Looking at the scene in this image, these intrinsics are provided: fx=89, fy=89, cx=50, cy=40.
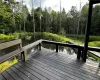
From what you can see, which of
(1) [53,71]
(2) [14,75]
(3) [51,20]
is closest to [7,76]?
(2) [14,75]

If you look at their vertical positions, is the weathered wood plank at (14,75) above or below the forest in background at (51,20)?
below

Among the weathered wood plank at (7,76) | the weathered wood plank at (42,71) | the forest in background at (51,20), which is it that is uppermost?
the forest in background at (51,20)

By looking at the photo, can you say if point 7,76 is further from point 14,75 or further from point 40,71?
point 40,71

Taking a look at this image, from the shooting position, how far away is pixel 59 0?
15906mm

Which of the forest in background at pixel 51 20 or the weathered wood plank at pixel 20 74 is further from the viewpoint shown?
the forest in background at pixel 51 20

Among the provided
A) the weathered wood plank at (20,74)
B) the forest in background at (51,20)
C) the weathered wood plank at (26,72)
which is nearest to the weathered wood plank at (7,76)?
the weathered wood plank at (20,74)

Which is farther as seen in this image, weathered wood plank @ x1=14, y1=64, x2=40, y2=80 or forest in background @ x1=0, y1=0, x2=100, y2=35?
forest in background @ x1=0, y1=0, x2=100, y2=35

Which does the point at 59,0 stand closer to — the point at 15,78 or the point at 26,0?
the point at 26,0

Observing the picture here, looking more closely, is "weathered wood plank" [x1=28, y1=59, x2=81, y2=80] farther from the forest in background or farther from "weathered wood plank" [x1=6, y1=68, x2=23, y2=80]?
the forest in background

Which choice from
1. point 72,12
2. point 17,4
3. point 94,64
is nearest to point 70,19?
point 72,12

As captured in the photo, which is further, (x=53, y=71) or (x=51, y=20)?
(x=51, y=20)

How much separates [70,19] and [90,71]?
18968mm

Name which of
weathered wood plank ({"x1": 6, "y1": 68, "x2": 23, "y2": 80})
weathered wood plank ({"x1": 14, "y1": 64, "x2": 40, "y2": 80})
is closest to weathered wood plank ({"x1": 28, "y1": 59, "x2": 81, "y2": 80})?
weathered wood plank ({"x1": 14, "y1": 64, "x2": 40, "y2": 80})

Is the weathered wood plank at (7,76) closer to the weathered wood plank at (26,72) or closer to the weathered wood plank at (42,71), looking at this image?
the weathered wood plank at (26,72)
